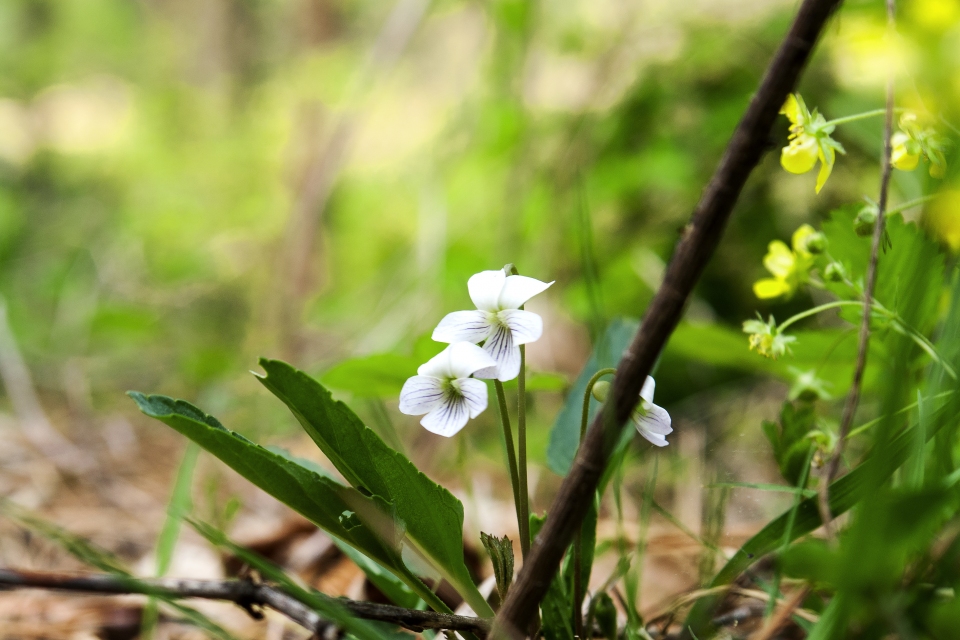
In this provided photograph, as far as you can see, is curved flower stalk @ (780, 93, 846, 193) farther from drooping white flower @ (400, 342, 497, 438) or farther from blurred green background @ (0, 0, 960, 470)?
drooping white flower @ (400, 342, 497, 438)

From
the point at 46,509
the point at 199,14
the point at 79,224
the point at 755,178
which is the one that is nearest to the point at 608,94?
the point at 755,178

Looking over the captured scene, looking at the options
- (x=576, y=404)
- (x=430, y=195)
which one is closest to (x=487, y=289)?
(x=576, y=404)

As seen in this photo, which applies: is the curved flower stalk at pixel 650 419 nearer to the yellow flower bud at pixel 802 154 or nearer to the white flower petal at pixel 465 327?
the white flower petal at pixel 465 327

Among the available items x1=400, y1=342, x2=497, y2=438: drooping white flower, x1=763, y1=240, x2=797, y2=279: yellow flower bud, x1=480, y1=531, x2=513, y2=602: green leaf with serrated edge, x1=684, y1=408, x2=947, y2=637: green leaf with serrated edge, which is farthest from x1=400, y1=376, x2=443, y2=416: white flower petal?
x1=763, y1=240, x2=797, y2=279: yellow flower bud

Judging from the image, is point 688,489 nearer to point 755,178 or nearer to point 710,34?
point 755,178

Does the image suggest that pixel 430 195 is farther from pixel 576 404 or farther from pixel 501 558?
pixel 501 558
